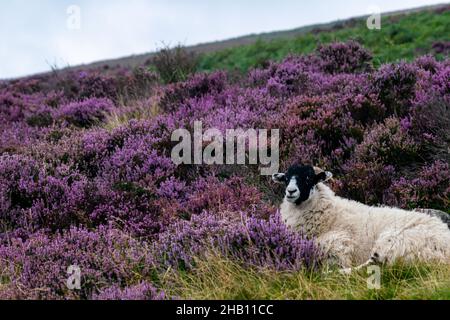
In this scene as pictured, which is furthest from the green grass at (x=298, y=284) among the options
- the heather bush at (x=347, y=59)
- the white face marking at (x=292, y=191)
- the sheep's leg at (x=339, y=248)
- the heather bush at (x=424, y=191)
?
the heather bush at (x=347, y=59)

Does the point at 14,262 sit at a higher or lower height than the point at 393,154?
lower

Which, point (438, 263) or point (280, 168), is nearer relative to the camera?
point (438, 263)

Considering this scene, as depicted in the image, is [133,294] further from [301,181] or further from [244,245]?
[301,181]

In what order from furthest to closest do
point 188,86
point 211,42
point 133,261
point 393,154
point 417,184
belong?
point 211,42
point 188,86
point 393,154
point 417,184
point 133,261

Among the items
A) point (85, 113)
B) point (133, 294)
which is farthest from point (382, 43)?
point (133, 294)

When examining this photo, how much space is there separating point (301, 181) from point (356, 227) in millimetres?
735

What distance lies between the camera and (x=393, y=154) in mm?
7680

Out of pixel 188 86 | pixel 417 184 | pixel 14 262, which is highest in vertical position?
pixel 188 86

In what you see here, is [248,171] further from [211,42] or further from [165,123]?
[211,42]

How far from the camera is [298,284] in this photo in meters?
4.67

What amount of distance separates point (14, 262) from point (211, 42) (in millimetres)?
54500

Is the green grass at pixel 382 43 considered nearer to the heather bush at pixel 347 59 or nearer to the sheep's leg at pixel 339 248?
the heather bush at pixel 347 59

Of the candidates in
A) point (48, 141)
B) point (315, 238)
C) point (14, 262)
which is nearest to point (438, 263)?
point (315, 238)

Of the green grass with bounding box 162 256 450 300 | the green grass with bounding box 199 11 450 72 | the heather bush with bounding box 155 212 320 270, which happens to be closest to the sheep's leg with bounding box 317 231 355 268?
the heather bush with bounding box 155 212 320 270
